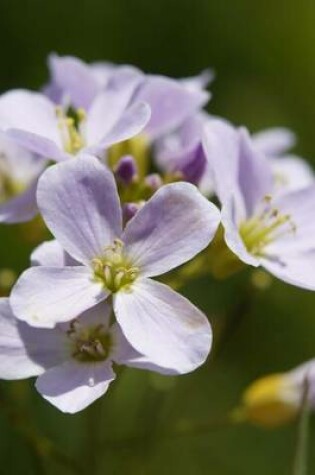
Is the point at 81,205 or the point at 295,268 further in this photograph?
the point at 295,268

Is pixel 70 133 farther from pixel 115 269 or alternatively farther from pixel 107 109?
pixel 115 269

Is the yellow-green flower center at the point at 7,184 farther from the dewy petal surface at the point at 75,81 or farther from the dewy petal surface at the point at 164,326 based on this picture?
the dewy petal surface at the point at 164,326

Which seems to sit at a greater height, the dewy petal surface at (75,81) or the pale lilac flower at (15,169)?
the dewy petal surface at (75,81)

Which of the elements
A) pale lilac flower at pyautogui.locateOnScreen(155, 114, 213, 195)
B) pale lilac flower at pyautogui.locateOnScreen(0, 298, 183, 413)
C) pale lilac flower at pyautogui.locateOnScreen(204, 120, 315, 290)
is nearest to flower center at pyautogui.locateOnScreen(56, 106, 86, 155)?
pale lilac flower at pyautogui.locateOnScreen(155, 114, 213, 195)

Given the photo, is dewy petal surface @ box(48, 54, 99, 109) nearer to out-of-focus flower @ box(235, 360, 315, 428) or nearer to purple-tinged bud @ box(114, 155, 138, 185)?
purple-tinged bud @ box(114, 155, 138, 185)

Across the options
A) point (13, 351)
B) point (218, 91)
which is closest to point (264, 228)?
point (13, 351)

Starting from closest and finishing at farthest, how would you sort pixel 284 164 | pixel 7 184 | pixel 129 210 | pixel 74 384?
pixel 74 384, pixel 129 210, pixel 7 184, pixel 284 164

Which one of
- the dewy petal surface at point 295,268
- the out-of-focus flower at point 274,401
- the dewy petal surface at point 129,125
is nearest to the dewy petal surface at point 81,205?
the dewy petal surface at point 129,125
